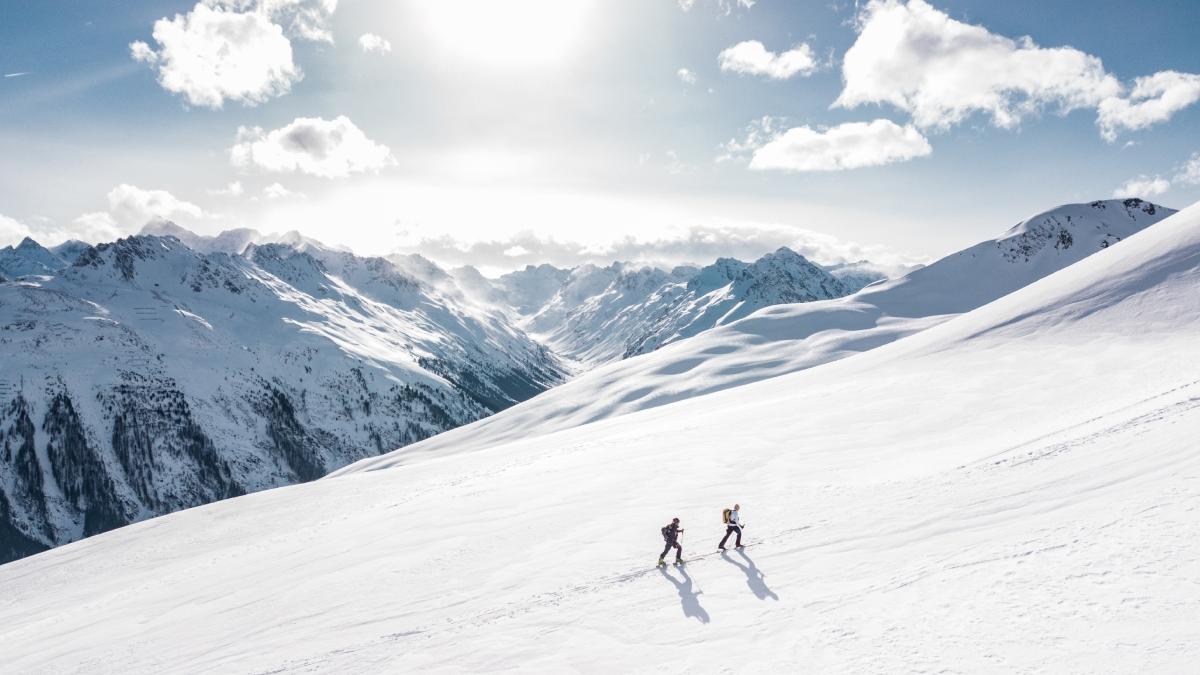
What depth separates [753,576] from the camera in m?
16.4

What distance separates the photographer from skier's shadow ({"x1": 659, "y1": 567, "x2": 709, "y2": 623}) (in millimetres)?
14953

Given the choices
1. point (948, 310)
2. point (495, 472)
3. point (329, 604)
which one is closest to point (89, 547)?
point (495, 472)

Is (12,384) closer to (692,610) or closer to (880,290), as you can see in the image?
(692,610)

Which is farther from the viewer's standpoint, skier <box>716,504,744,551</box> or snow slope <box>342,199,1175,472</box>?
snow slope <box>342,199,1175,472</box>

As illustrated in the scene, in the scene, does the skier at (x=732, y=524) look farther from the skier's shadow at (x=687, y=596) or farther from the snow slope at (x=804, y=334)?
the snow slope at (x=804, y=334)

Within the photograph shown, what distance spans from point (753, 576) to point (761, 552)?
168cm

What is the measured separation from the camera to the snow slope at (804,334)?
99562mm

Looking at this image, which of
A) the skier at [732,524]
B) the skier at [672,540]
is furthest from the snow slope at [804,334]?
the skier at [672,540]

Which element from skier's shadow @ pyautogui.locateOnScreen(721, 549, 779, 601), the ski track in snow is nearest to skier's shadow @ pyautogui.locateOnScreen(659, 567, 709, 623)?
the ski track in snow

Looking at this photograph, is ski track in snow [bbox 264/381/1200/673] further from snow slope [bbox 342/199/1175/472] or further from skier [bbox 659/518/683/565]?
snow slope [bbox 342/199/1175/472]

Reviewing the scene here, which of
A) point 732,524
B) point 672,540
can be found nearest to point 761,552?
point 732,524

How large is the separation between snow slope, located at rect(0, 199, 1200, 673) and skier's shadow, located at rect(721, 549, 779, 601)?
120 mm

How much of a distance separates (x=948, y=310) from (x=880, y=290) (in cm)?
1790

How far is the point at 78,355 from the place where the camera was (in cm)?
19350
